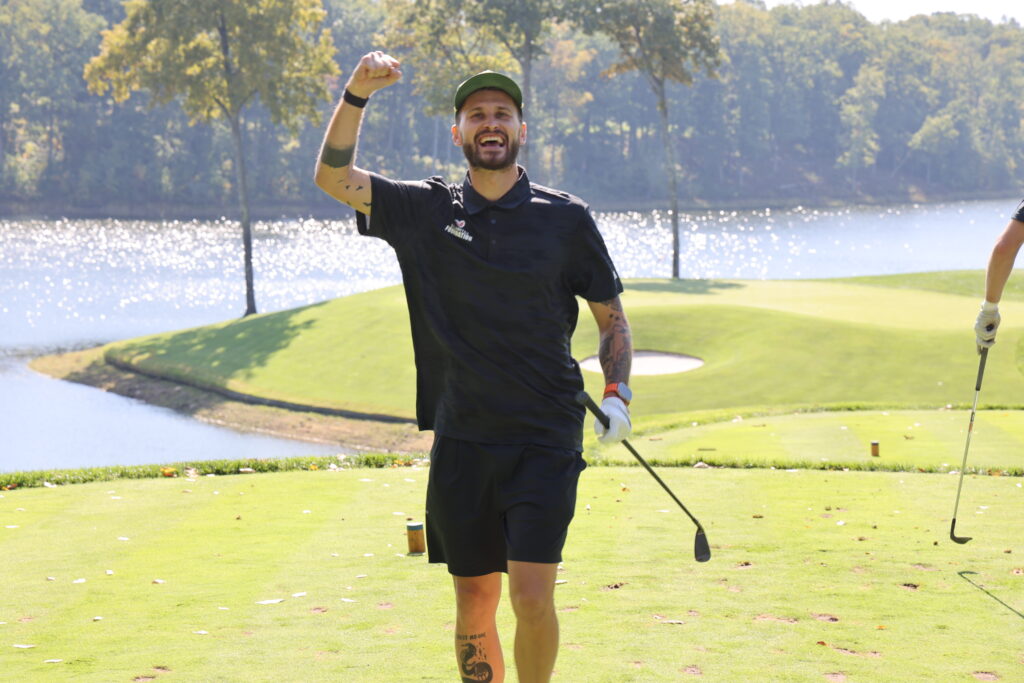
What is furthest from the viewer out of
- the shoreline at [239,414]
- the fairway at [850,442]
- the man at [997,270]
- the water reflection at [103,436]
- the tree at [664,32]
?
the tree at [664,32]

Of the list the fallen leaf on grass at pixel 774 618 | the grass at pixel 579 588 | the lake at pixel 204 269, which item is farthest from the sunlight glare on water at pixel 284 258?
the fallen leaf on grass at pixel 774 618

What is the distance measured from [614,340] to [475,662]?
1494 millimetres

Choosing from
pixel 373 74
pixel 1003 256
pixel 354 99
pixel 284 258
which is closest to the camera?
pixel 373 74

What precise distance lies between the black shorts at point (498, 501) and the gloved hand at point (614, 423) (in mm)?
167

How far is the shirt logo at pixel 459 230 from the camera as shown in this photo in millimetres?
5551

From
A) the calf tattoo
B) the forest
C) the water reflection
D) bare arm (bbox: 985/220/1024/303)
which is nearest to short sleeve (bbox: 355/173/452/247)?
the calf tattoo

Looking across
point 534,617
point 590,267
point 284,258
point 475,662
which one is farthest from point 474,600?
point 284,258

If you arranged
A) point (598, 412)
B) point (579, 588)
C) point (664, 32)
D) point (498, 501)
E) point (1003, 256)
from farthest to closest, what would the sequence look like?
1. point (664, 32)
2. point (579, 588)
3. point (1003, 256)
4. point (498, 501)
5. point (598, 412)

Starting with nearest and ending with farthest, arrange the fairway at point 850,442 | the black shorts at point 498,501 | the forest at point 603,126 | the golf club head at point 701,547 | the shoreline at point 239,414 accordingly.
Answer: the black shorts at point 498,501 → the golf club head at point 701,547 → the fairway at point 850,442 → the shoreline at point 239,414 → the forest at point 603,126

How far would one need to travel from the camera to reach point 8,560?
31.3 feet

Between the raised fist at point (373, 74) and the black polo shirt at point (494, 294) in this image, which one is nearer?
the raised fist at point (373, 74)

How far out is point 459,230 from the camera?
18.2ft

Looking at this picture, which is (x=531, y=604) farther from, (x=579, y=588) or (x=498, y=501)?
(x=579, y=588)

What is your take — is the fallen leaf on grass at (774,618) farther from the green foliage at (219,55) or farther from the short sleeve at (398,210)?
the green foliage at (219,55)
